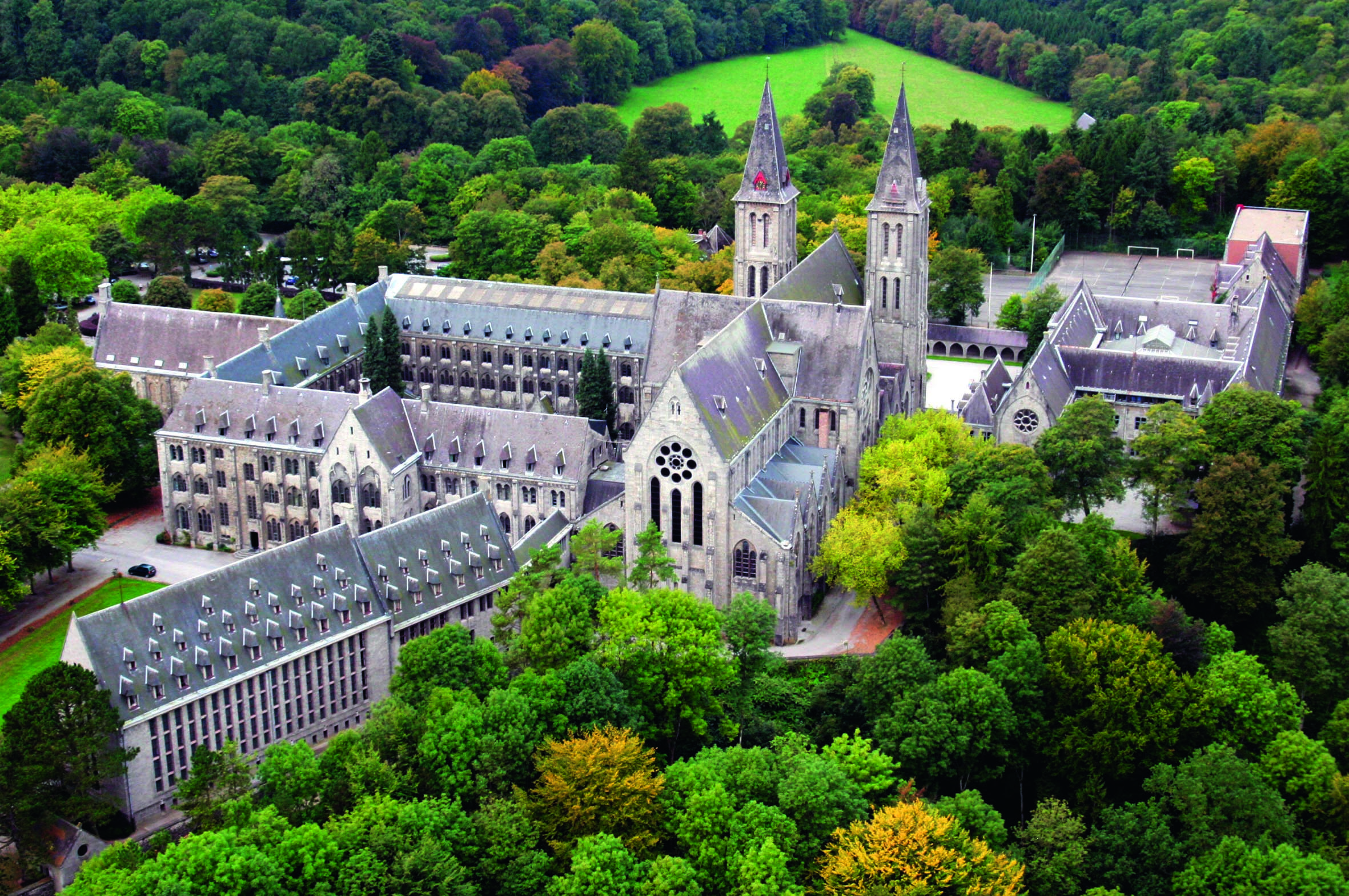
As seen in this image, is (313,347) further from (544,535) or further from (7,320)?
(7,320)

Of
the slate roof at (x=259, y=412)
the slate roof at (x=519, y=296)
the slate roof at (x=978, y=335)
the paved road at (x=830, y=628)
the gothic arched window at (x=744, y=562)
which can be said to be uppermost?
the slate roof at (x=519, y=296)

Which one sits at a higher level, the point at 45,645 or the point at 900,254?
the point at 900,254

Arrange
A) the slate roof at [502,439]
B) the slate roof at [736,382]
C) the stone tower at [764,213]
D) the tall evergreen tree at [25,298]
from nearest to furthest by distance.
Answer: the slate roof at [736,382], the slate roof at [502,439], the stone tower at [764,213], the tall evergreen tree at [25,298]

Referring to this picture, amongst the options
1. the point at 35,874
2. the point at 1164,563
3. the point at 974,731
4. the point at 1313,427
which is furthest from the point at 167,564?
the point at 1313,427

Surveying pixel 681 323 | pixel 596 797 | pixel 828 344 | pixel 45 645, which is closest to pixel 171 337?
pixel 45 645

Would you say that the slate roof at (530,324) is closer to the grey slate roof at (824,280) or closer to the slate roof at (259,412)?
the grey slate roof at (824,280)

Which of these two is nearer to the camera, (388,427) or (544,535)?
(544,535)

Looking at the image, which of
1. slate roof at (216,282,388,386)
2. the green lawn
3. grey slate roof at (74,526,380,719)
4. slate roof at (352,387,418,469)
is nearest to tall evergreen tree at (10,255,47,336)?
slate roof at (216,282,388,386)

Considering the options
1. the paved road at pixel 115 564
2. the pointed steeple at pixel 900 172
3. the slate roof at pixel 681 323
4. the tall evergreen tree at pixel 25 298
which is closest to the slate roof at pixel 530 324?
the slate roof at pixel 681 323
